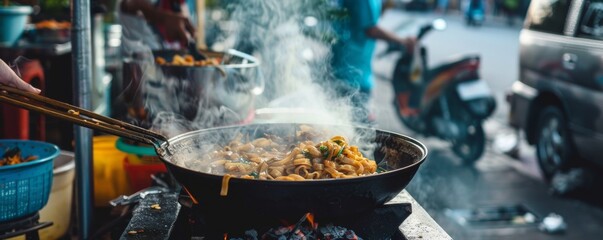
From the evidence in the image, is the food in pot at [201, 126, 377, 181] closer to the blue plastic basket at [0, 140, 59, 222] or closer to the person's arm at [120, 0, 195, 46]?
the blue plastic basket at [0, 140, 59, 222]

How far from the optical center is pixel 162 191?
11.1 feet

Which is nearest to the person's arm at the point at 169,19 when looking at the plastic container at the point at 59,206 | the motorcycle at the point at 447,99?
the plastic container at the point at 59,206

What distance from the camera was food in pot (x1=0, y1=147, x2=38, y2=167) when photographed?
3.47 m

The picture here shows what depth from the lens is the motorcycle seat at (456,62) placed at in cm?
851

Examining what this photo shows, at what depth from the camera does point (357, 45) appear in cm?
640

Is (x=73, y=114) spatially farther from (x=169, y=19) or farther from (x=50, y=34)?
(x=50, y=34)

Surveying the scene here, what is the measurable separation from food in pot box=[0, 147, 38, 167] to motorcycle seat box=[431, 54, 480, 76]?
252 inches

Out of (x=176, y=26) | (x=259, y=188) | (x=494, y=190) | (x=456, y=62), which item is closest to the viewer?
(x=259, y=188)

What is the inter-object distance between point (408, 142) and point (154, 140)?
4.03ft

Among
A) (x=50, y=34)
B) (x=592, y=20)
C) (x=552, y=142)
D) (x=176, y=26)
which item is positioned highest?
(x=592, y=20)

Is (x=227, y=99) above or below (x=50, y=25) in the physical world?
above

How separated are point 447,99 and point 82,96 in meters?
6.29

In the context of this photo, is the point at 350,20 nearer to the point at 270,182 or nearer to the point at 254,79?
the point at 254,79

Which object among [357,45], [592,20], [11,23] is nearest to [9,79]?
[11,23]
